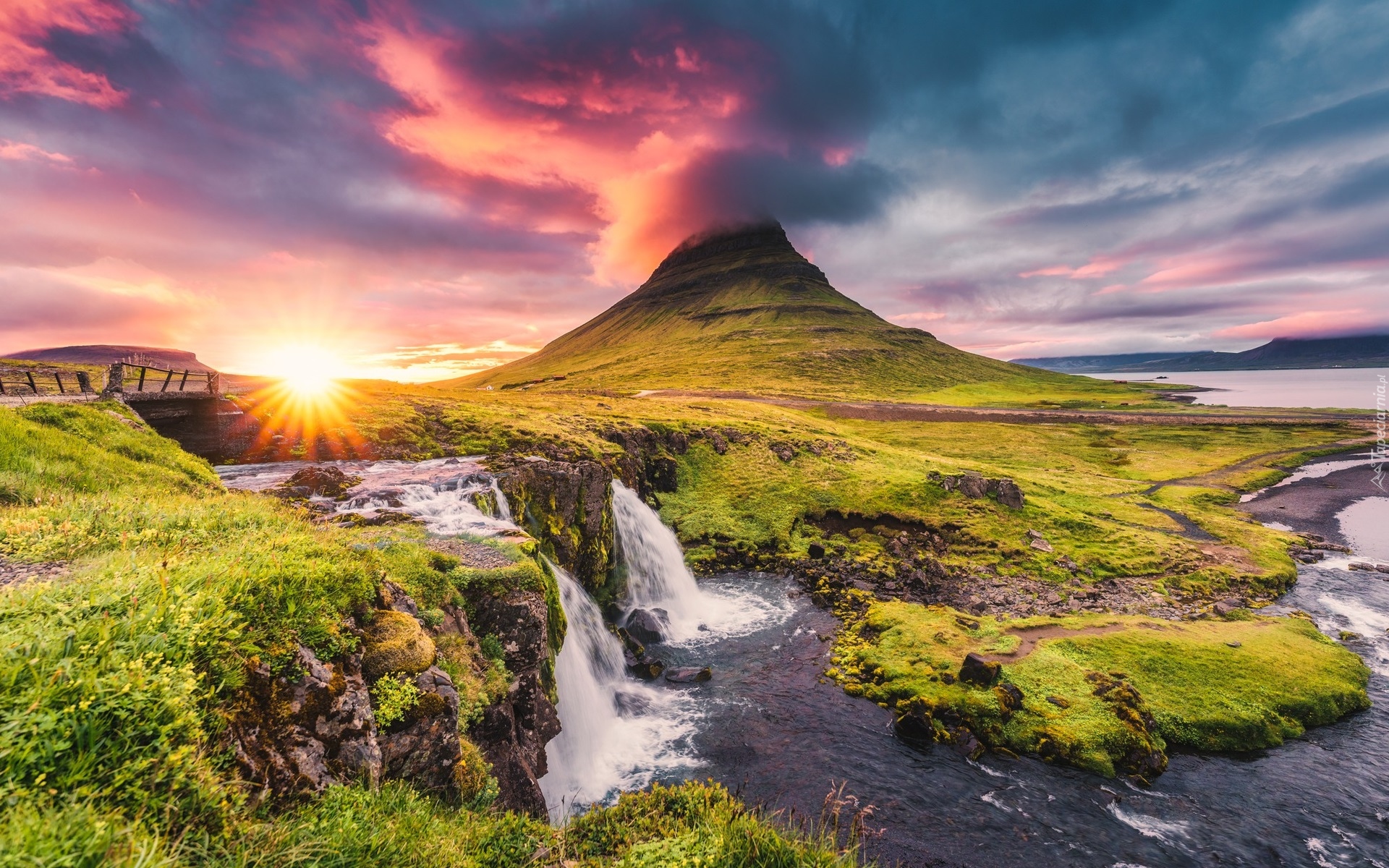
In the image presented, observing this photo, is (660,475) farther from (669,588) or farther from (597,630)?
(597,630)

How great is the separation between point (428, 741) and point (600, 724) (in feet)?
38.7

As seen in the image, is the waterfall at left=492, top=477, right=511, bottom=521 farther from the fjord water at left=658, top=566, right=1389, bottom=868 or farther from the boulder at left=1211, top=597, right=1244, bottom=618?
the boulder at left=1211, top=597, right=1244, bottom=618

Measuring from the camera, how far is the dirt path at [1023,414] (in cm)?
10775

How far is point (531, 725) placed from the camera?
13922 mm

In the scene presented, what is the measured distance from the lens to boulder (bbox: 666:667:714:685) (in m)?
23.5

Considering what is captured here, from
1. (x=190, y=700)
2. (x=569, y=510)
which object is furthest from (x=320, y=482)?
(x=190, y=700)

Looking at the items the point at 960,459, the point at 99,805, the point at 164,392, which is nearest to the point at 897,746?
the point at 99,805

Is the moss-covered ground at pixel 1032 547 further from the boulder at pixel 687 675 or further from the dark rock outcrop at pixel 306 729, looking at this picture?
the dark rock outcrop at pixel 306 729

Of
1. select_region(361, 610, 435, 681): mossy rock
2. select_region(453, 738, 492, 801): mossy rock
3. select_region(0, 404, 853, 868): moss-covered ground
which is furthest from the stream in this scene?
select_region(361, 610, 435, 681): mossy rock

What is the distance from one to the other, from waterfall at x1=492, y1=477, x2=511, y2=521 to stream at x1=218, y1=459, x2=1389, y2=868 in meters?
0.10

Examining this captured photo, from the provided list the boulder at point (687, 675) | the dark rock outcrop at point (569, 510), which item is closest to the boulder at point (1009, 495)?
the boulder at point (687, 675)

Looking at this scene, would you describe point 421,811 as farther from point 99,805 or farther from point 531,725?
point 531,725

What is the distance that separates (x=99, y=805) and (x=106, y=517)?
8.91 m

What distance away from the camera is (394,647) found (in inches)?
384
